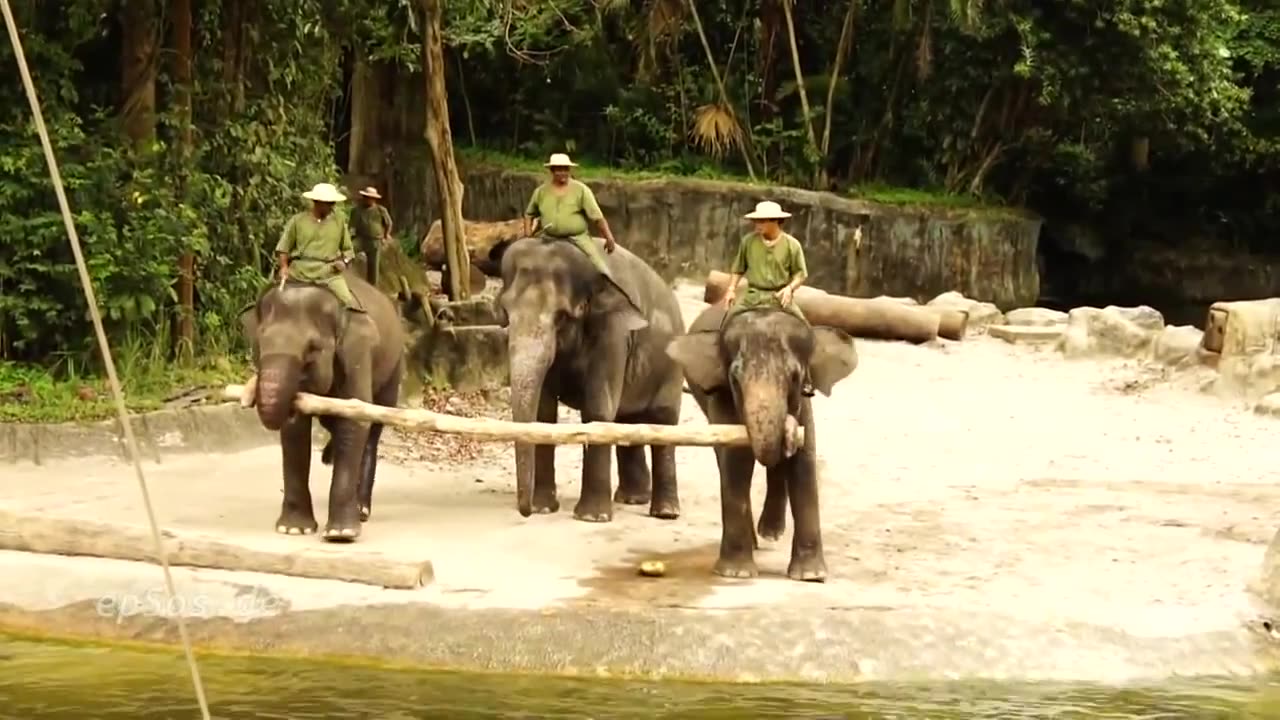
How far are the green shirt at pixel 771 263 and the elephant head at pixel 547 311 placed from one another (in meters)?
1.78

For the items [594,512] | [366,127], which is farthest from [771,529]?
[366,127]

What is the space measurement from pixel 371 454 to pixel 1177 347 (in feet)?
31.4

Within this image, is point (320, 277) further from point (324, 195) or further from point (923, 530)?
point (923, 530)

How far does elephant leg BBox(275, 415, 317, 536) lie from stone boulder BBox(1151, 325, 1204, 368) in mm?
10064

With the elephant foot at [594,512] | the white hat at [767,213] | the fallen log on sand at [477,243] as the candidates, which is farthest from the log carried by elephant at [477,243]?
the white hat at [767,213]

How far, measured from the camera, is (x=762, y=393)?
959 centimetres

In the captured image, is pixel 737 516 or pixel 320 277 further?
pixel 320 277

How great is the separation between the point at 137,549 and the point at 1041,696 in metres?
4.83

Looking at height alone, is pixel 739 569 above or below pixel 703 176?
below

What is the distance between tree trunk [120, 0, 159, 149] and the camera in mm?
14945

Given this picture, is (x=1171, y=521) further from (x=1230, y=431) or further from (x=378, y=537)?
(x=378, y=537)

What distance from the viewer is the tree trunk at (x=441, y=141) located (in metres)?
17.8

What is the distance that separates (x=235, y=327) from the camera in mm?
15680

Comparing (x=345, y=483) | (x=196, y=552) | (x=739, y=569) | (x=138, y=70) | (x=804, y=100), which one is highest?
(x=138, y=70)
